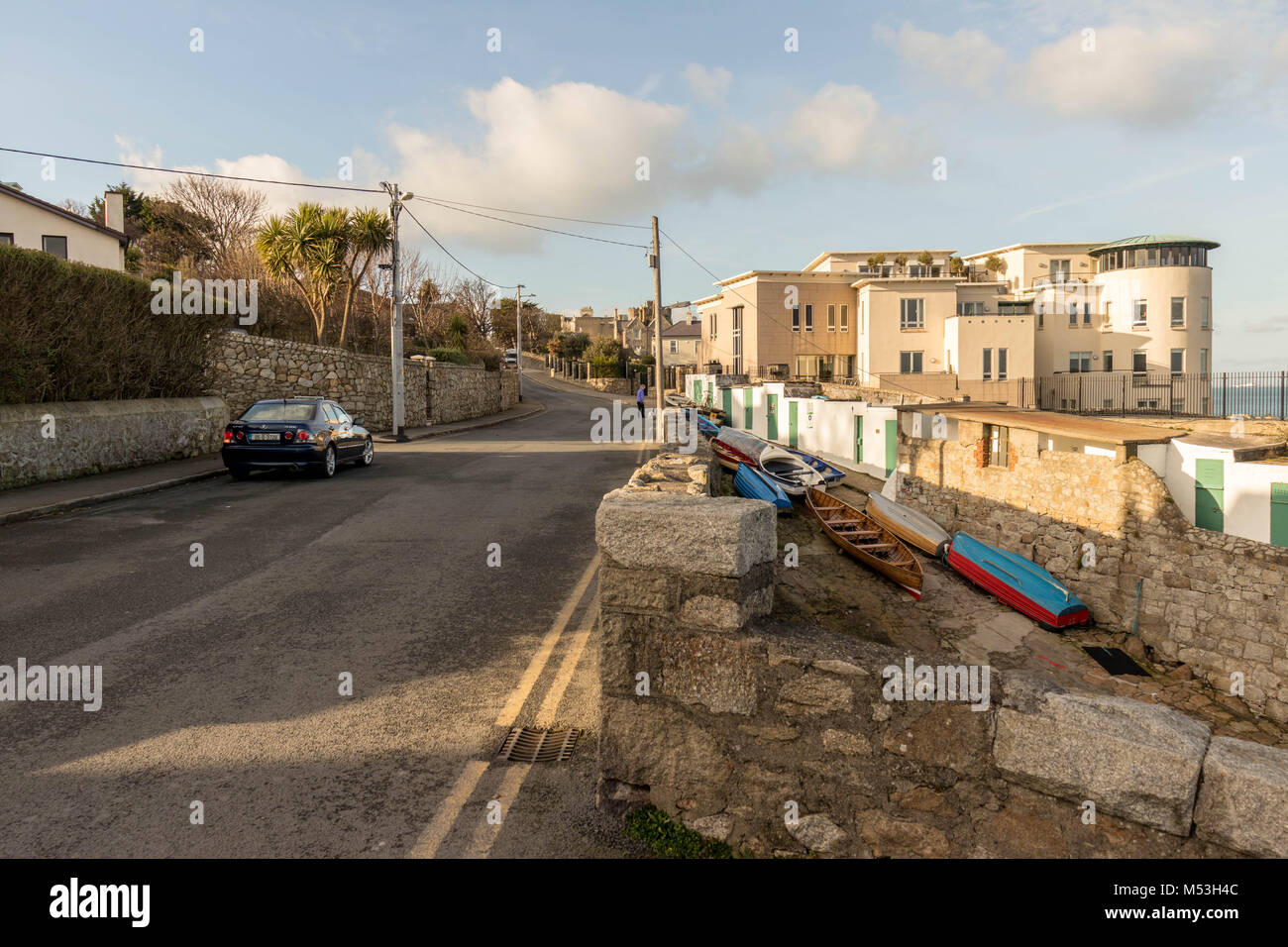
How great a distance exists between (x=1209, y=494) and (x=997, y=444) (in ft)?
17.8

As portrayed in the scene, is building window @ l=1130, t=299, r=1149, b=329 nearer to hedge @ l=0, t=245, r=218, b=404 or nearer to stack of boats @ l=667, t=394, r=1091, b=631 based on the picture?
stack of boats @ l=667, t=394, r=1091, b=631

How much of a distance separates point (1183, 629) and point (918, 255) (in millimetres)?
47417

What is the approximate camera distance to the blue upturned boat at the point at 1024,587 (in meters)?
17.8

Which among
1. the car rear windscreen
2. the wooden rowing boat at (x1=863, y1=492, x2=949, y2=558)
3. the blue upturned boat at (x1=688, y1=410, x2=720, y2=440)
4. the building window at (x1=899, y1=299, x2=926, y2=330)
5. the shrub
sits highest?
the building window at (x1=899, y1=299, x2=926, y2=330)

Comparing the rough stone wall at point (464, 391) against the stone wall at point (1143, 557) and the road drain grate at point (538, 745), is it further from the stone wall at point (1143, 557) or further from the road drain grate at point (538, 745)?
the road drain grate at point (538, 745)

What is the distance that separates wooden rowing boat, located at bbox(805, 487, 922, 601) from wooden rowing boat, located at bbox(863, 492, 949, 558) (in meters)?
1.80

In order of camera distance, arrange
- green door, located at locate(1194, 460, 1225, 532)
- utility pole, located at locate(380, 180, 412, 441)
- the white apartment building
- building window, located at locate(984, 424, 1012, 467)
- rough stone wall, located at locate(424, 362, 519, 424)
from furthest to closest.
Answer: the white apartment building < rough stone wall, located at locate(424, 362, 519, 424) < utility pole, located at locate(380, 180, 412, 441) < building window, located at locate(984, 424, 1012, 467) < green door, located at locate(1194, 460, 1225, 532)

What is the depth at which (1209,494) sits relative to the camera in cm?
2041

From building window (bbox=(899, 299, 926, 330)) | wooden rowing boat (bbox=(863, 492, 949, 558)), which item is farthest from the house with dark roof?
building window (bbox=(899, 299, 926, 330))

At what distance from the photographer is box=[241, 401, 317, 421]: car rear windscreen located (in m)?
16.7

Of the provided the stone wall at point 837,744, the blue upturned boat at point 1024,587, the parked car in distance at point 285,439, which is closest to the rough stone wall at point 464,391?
the parked car in distance at point 285,439

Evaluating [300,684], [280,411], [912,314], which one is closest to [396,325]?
[280,411]

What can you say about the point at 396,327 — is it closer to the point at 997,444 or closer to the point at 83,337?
the point at 83,337
